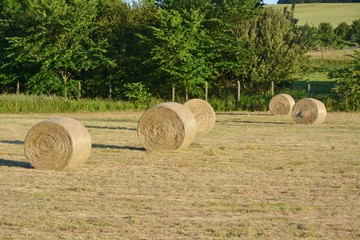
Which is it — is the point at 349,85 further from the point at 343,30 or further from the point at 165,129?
the point at 343,30

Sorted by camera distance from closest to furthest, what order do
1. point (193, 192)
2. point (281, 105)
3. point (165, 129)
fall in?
point (193, 192) < point (165, 129) < point (281, 105)

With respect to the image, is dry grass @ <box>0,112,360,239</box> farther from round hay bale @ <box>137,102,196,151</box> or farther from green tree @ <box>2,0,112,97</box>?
green tree @ <box>2,0,112,97</box>

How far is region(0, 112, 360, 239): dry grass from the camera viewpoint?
905 cm

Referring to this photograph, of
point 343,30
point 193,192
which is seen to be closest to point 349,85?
point 193,192

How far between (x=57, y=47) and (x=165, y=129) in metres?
22.1

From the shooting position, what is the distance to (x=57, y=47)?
3844cm

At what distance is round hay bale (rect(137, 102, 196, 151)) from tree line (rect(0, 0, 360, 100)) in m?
19.4

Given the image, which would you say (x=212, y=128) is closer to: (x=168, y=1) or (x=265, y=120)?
(x=265, y=120)

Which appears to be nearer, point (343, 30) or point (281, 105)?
point (281, 105)

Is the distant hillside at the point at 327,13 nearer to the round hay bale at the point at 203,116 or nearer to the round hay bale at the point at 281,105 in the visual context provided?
the round hay bale at the point at 281,105

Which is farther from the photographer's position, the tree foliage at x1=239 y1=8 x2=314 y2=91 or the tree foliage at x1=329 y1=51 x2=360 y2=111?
the tree foliage at x1=239 y1=8 x2=314 y2=91

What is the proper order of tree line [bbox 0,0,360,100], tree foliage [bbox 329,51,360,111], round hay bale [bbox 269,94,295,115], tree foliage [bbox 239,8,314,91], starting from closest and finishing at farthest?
1. round hay bale [bbox 269,94,295,115]
2. tree foliage [bbox 329,51,360,111]
3. tree line [bbox 0,0,360,100]
4. tree foliage [bbox 239,8,314,91]

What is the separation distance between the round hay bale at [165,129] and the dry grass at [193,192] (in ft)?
1.14

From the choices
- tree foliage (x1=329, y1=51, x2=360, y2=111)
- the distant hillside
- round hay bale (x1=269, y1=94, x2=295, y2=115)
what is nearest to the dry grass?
round hay bale (x1=269, y1=94, x2=295, y2=115)
